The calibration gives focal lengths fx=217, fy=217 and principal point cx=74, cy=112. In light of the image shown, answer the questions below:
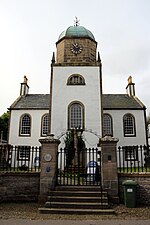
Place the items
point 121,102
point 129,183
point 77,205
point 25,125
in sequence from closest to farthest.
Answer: point 77,205 < point 129,183 < point 25,125 < point 121,102

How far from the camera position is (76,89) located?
24.4 meters

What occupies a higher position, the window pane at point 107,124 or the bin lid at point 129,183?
the window pane at point 107,124

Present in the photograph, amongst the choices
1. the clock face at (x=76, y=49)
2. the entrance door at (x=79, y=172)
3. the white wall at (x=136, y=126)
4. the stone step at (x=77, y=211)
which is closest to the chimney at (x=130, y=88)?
the white wall at (x=136, y=126)

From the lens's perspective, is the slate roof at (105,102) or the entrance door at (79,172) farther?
the slate roof at (105,102)

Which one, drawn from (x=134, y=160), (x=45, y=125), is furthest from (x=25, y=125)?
(x=134, y=160)

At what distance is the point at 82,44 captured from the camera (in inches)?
1046

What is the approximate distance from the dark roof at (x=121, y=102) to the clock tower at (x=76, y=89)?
18.3 feet

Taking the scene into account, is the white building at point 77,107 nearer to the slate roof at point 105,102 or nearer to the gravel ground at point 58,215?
the slate roof at point 105,102

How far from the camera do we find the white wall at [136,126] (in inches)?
1069

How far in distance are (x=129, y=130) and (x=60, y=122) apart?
9.83 m

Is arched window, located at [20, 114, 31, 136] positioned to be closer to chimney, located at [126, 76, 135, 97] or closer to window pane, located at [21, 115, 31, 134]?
window pane, located at [21, 115, 31, 134]

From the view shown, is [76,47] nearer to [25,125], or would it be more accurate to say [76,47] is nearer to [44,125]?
[44,125]

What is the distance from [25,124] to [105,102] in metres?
11.3

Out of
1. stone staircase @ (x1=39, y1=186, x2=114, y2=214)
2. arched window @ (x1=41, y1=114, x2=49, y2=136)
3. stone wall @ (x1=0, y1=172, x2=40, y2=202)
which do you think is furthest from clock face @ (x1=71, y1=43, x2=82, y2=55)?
stone staircase @ (x1=39, y1=186, x2=114, y2=214)
